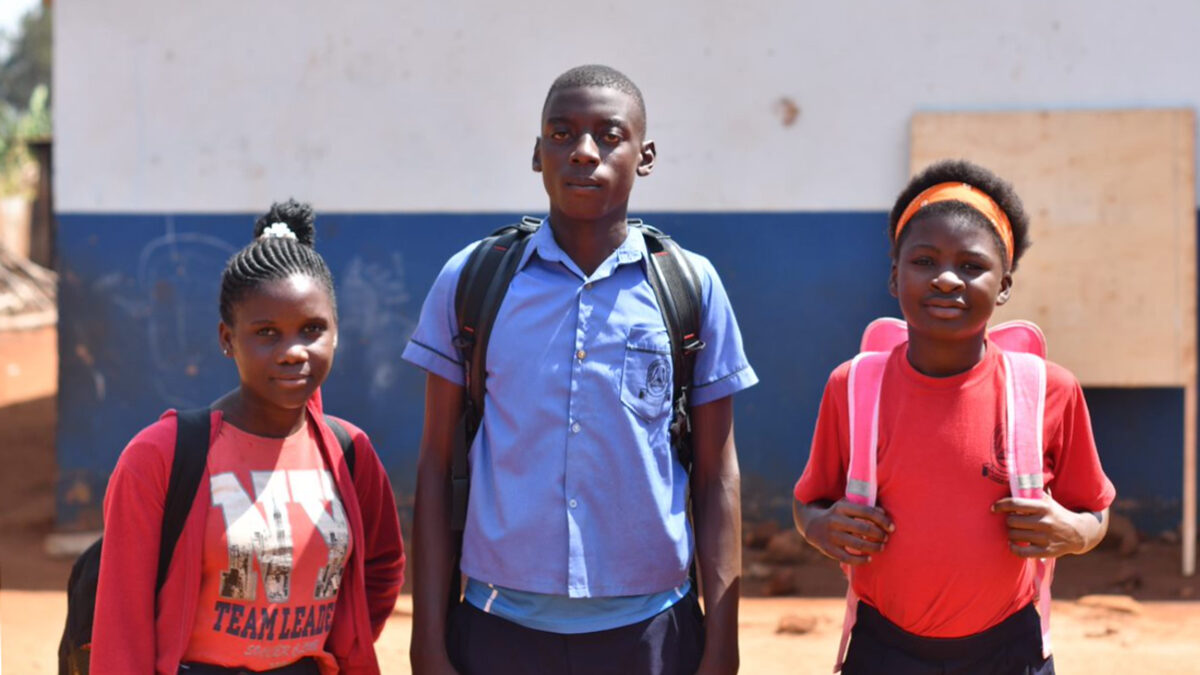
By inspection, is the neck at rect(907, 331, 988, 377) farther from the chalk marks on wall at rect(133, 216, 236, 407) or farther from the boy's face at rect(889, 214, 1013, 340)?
the chalk marks on wall at rect(133, 216, 236, 407)

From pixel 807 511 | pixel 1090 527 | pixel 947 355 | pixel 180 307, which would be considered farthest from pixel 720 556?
pixel 180 307

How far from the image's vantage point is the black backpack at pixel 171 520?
234cm

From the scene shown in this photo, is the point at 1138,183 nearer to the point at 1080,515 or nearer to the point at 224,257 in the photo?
the point at 1080,515

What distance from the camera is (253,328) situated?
2.46 m

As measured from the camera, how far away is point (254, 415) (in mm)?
2484

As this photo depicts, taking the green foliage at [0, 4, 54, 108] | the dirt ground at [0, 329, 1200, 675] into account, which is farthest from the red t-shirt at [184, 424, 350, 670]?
the green foliage at [0, 4, 54, 108]

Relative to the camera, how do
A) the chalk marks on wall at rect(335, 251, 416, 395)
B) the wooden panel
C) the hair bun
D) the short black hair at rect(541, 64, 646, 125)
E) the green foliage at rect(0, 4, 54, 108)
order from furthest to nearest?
the green foliage at rect(0, 4, 54, 108), the chalk marks on wall at rect(335, 251, 416, 395), the wooden panel, the hair bun, the short black hair at rect(541, 64, 646, 125)

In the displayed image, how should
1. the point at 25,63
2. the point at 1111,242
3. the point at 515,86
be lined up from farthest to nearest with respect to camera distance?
1. the point at 25,63
2. the point at 515,86
3. the point at 1111,242

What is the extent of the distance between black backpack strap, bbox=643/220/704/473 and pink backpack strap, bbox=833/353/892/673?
316 millimetres

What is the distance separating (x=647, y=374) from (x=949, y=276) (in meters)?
0.59

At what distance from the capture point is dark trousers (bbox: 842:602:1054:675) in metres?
2.40

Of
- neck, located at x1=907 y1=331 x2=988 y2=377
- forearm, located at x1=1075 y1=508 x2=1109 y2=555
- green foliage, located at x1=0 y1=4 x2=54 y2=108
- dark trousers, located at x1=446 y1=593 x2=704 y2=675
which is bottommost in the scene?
dark trousers, located at x1=446 y1=593 x2=704 y2=675

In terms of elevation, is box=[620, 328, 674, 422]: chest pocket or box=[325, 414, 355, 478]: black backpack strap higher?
box=[620, 328, 674, 422]: chest pocket

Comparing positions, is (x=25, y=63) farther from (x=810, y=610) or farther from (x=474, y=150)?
(x=810, y=610)
